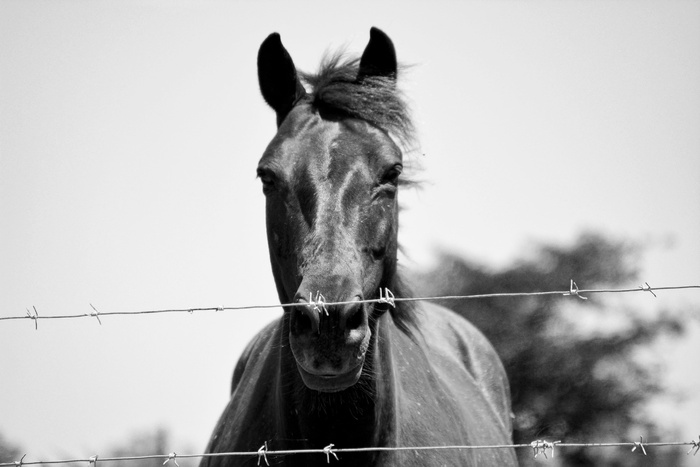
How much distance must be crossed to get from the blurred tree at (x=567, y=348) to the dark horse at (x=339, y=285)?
217 inches

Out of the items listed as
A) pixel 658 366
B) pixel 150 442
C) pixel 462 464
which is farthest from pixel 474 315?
pixel 150 442

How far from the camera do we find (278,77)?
162 inches

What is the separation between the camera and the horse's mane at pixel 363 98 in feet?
12.3

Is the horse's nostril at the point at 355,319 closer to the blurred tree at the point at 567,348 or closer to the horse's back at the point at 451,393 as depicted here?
the horse's back at the point at 451,393

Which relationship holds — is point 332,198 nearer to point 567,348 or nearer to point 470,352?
point 470,352

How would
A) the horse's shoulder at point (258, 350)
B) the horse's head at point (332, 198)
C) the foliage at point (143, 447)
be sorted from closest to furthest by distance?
the horse's head at point (332, 198) → the horse's shoulder at point (258, 350) → the foliage at point (143, 447)

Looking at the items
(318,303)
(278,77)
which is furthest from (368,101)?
(318,303)

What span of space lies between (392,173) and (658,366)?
1016 centimetres

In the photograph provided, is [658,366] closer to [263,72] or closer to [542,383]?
[542,383]

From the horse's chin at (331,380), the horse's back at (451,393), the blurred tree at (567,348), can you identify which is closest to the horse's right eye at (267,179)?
the horse's chin at (331,380)

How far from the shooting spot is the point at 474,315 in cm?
1077

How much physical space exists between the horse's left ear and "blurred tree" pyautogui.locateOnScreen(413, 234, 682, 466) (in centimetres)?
597

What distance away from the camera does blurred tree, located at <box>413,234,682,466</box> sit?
10.4 metres

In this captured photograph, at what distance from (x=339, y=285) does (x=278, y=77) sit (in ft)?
5.23
